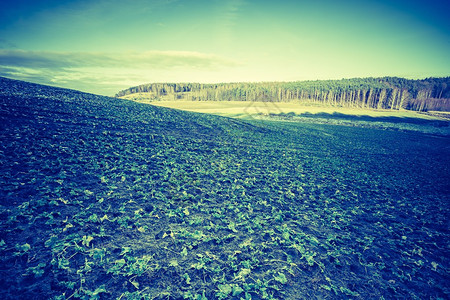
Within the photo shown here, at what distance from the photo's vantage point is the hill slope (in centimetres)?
523

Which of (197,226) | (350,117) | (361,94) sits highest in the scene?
(361,94)

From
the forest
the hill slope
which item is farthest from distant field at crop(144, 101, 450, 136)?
the hill slope

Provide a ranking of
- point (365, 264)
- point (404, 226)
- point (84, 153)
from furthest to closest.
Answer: point (84, 153), point (404, 226), point (365, 264)

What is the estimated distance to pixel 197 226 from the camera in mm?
7633

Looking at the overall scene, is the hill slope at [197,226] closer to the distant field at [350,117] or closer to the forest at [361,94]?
the distant field at [350,117]

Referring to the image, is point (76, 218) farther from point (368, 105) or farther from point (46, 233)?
point (368, 105)

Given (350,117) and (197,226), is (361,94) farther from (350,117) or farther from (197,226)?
(197,226)

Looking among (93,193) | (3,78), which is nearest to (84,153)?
(93,193)

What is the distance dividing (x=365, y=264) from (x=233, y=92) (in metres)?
163

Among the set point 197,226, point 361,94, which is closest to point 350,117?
point 361,94

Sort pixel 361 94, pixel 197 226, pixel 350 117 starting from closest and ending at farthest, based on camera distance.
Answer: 1. pixel 197 226
2. pixel 350 117
3. pixel 361 94

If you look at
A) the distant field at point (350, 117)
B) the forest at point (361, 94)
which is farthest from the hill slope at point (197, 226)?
the forest at point (361, 94)

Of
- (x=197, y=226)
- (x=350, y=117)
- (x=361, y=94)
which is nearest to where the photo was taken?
(x=197, y=226)

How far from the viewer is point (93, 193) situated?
8758mm
